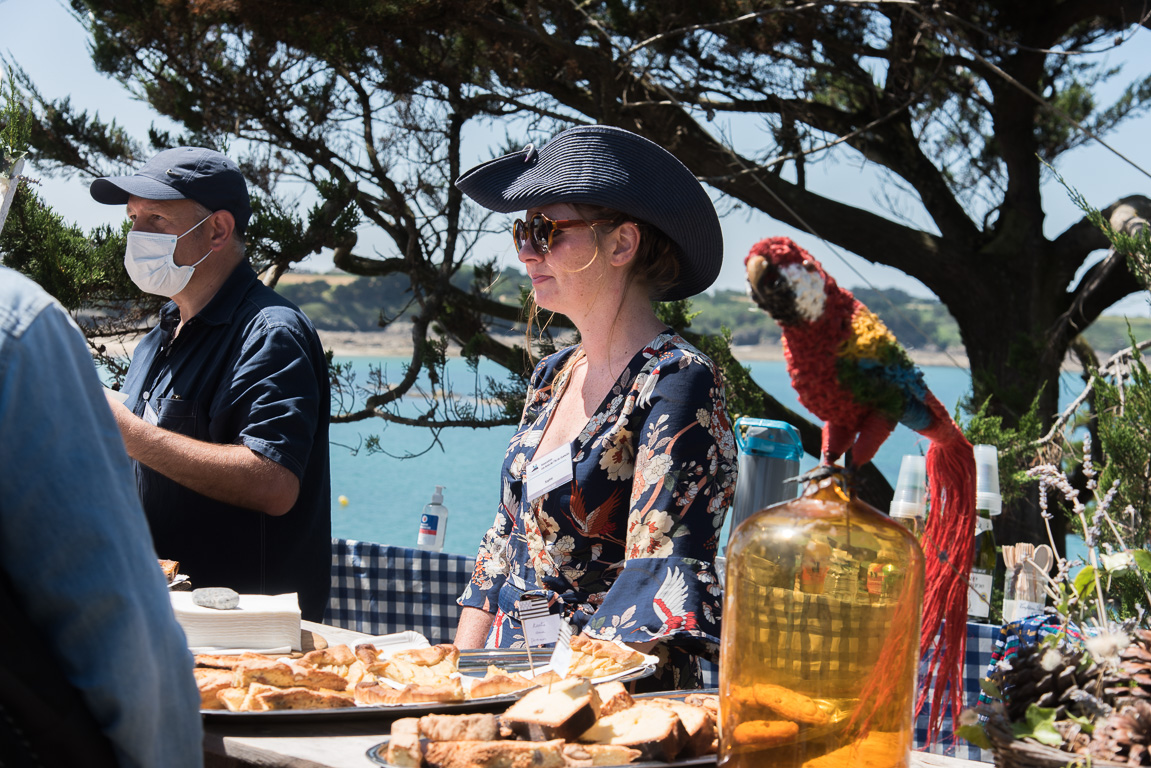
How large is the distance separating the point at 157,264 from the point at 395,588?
1.60 m

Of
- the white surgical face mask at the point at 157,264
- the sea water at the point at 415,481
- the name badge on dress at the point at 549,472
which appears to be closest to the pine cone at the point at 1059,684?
the name badge on dress at the point at 549,472

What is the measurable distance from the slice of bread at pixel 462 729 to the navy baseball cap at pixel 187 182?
1.87 meters

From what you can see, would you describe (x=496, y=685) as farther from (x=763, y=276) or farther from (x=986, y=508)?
(x=986, y=508)

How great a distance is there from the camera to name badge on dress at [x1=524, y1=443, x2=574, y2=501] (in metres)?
1.65

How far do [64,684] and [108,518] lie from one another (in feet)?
0.39

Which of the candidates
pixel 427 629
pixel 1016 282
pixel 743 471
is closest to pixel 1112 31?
pixel 1016 282

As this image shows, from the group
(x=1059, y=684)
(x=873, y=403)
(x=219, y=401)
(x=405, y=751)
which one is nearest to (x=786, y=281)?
(x=873, y=403)


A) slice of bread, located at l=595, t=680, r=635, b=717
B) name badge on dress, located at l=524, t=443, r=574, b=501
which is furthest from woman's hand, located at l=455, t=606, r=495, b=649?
slice of bread, located at l=595, t=680, r=635, b=717

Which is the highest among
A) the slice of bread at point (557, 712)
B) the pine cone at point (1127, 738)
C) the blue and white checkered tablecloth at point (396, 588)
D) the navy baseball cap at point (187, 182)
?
the navy baseball cap at point (187, 182)

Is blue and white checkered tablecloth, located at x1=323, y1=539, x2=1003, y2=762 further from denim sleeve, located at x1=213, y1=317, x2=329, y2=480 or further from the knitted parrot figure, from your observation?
the knitted parrot figure

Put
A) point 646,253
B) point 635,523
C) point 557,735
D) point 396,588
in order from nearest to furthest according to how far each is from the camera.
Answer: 1. point 557,735
2. point 635,523
3. point 646,253
4. point 396,588

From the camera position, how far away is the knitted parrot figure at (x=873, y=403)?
0.79 m

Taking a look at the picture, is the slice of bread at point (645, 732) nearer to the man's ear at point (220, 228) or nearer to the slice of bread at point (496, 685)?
the slice of bread at point (496, 685)

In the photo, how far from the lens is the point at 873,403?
2.70 ft
